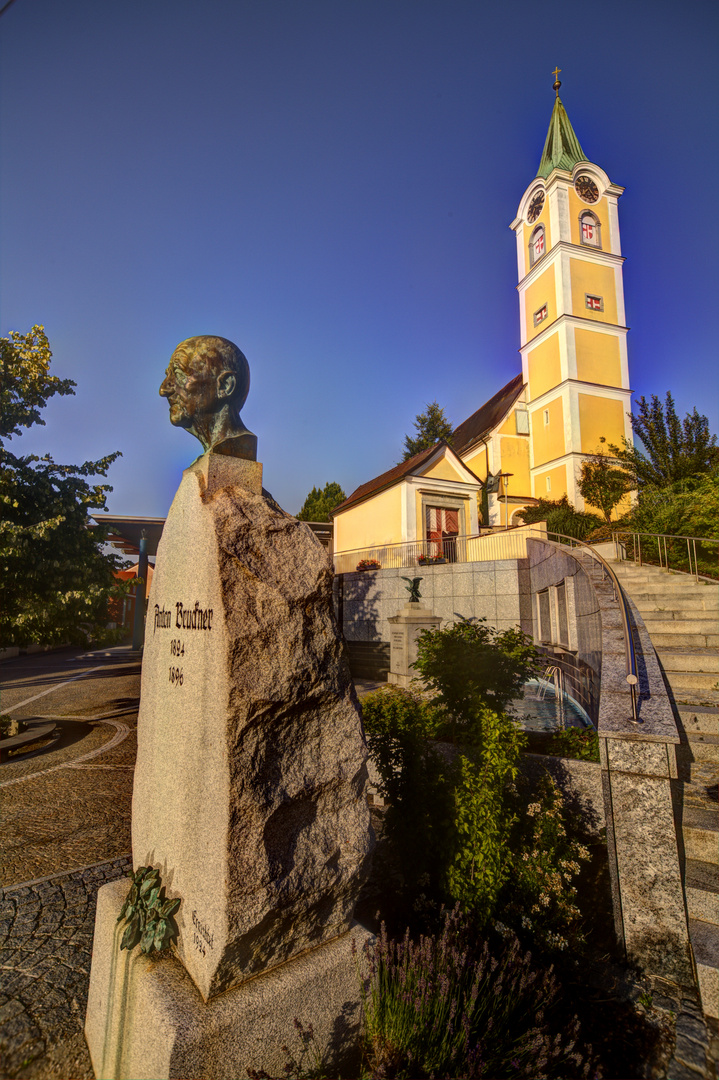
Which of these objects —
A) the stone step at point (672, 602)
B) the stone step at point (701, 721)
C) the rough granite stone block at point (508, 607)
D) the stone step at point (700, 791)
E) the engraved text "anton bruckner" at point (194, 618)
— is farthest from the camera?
the rough granite stone block at point (508, 607)

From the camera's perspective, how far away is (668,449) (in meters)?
23.2

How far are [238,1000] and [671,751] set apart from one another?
9.59ft

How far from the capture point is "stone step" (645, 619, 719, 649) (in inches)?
298

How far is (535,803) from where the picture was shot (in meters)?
3.64

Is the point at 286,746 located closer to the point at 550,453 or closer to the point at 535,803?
the point at 535,803

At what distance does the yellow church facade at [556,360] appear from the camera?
2823cm

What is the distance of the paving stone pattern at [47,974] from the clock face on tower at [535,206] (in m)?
38.4

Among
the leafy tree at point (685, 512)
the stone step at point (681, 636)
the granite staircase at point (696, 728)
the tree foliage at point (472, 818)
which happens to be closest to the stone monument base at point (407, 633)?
the granite staircase at point (696, 728)

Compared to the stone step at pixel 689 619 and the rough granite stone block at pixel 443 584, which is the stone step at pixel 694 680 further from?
the rough granite stone block at pixel 443 584

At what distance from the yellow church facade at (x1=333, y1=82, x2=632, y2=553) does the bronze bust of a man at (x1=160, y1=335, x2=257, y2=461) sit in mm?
22164

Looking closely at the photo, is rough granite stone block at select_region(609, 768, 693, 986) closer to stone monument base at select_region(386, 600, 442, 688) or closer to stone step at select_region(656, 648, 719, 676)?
stone step at select_region(656, 648, 719, 676)

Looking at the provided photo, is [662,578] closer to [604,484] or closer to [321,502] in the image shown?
[604,484]

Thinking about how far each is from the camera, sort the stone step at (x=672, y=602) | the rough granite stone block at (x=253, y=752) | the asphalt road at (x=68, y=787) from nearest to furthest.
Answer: the rough granite stone block at (x=253, y=752) → the asphalt road at (x=68, y=787) → the stone step at (x=672, y=602)

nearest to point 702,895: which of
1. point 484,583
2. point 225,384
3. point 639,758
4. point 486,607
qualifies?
point 639,758
